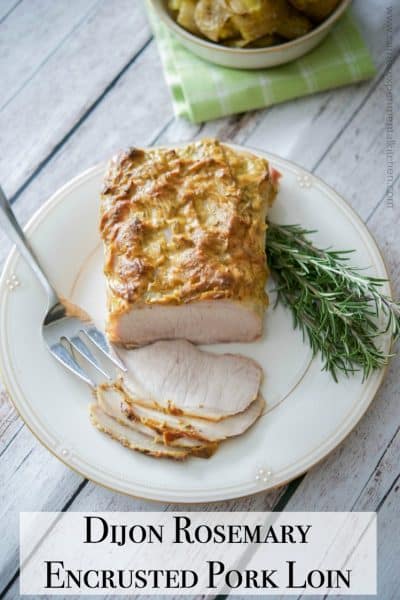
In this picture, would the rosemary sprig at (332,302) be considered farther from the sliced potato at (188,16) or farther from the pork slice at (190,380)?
the sliced potato at (188,16)

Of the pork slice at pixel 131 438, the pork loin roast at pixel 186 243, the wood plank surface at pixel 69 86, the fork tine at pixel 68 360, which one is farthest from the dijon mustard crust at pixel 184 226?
the wood plank surface at pixel 69 86

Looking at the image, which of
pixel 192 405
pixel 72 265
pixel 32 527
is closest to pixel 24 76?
pixel 72 265

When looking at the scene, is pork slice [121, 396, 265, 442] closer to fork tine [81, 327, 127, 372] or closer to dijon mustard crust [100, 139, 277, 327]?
fork tine [81, 327, 127, 372]

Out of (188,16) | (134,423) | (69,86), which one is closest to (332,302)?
(134,423)

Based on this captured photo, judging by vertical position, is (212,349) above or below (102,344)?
below

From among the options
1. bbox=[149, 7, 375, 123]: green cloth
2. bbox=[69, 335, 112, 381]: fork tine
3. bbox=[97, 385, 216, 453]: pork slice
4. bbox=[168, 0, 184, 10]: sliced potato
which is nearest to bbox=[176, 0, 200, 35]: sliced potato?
bbox=[168, 0, 184, 10]: sliced potato

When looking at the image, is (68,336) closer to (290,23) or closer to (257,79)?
(257,79)

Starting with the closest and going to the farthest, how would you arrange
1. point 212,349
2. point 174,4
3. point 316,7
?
point 212,349
point 316,7
point 174,4
